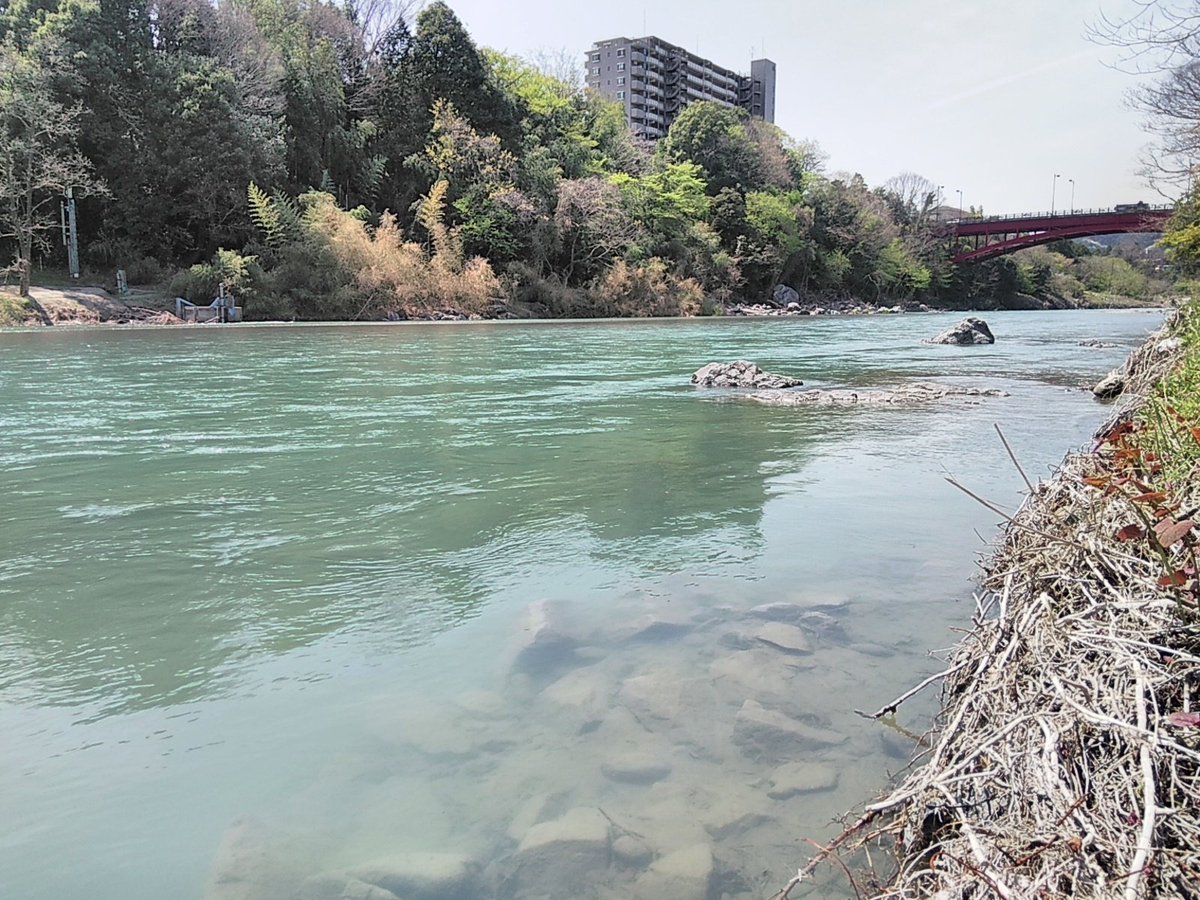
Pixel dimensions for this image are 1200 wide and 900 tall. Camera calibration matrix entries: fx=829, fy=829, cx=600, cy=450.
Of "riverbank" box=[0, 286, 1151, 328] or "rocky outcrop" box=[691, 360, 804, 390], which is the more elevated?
"riverbank" box=[0, 286, 1151, 328]

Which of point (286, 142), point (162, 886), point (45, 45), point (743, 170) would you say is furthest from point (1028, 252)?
point (162, 886)

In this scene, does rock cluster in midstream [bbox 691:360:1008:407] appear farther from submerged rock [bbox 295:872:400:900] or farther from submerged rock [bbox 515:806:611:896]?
submerged rock [bbox 295:872:400:900]

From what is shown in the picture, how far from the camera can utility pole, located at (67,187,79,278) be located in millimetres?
27438

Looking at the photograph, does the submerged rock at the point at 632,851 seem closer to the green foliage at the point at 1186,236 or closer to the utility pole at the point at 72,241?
the green foliage at the point at 1186,236

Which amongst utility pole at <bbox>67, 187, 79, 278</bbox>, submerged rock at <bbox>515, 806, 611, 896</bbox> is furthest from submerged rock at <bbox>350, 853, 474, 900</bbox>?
utility pole at <bbox>67, 187, 79, 278</bbox>

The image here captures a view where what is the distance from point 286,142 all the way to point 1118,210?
56506 millimetres

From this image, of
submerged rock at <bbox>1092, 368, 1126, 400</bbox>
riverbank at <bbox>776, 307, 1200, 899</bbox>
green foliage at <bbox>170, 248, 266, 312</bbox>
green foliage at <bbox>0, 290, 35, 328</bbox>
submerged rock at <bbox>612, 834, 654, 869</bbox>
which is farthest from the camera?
green foliage at <bbox>170, 248, 266, 312</bbox>

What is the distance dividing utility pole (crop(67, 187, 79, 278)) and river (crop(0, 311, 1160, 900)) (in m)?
22.7

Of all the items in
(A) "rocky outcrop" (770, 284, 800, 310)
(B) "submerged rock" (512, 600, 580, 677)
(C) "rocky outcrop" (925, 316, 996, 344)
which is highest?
(A) "rocky outcrop" (770, 284, 800, 310)

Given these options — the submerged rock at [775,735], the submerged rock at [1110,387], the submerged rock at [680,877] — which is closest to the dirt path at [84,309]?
the submerged rock at [1110,387]

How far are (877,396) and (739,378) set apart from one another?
2.25 metres

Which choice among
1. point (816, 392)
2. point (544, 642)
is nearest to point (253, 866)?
point (544, 642)

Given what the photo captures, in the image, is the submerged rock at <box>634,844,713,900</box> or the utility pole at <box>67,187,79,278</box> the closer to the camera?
the submerged rock at <box>634,844,713,900</box>

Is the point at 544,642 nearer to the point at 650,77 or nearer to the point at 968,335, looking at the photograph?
the point at 968,335
